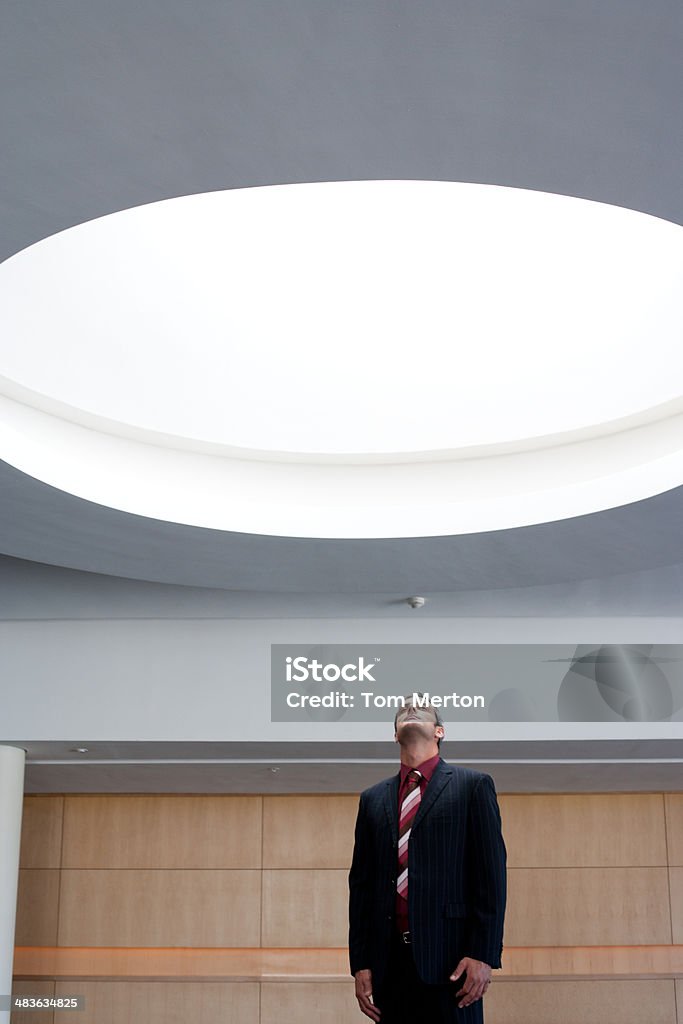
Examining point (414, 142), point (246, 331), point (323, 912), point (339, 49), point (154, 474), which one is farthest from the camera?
point (323, 912)

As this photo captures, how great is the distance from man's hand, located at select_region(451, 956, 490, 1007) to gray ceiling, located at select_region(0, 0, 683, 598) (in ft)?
7.60

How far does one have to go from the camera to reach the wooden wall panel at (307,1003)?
34.6 ft

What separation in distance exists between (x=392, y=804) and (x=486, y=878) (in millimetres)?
373

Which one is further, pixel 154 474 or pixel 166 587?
pixel 166 587

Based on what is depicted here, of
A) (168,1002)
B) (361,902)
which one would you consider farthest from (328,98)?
(168,1002)

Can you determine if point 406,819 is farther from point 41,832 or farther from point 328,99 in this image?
point 41,832

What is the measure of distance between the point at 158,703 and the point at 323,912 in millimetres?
3583

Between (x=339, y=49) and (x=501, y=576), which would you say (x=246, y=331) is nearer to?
(x=501, y=576)

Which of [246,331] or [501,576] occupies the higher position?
[246,331]

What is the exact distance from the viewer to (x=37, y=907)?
428 inches

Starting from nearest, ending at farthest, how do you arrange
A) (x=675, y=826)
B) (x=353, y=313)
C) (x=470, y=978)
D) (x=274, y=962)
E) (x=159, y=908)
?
(x=470, y=978) < (x=353, y=313) < (x=274, y=962) < (x=159, y=908) < (x=675, y=826)

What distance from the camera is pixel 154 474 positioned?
6.82 meters

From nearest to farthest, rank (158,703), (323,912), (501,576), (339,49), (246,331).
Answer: (339,49), (246,331), (501,576), (158,703), (323,912)

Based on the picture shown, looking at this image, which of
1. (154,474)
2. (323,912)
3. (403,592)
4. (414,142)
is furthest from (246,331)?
(323,912)
